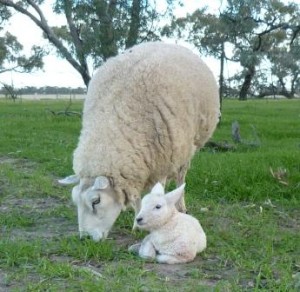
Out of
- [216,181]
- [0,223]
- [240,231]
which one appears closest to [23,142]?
[216,181]

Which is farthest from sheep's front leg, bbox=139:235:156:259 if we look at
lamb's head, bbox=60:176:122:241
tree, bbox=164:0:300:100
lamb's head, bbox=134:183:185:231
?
tree, bbox=164:0:300:100

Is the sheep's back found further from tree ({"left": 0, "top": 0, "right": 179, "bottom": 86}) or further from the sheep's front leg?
tree ({"left": 0, "top": 0, "right": 179, "bottom": 86})

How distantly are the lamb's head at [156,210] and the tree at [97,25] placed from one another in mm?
12166

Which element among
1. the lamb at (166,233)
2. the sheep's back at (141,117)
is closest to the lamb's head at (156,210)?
the lamb at (166,233)

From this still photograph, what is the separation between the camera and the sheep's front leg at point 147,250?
415cm

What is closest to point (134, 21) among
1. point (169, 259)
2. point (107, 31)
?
point (107, 31)

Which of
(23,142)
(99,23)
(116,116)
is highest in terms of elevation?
(99,23)

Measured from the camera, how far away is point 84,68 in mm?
16266

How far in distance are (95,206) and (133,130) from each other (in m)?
0.77

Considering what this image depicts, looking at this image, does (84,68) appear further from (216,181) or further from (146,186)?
(146,186)

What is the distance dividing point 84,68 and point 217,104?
10.2 m

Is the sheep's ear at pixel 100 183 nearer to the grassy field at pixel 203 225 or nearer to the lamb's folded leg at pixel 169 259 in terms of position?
the grassy field at pixel 203 225

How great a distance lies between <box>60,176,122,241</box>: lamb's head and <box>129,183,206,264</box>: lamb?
0.46 metres

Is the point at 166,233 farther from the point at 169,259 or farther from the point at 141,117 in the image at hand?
the point at 141,117
